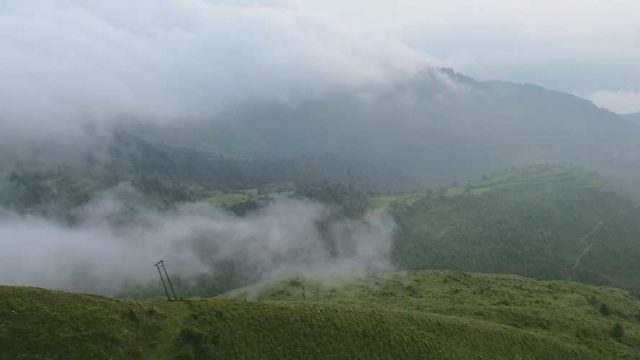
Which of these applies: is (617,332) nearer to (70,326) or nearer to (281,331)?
(281,331)

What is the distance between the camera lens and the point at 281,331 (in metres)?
96.4

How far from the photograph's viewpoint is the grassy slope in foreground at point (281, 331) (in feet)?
270

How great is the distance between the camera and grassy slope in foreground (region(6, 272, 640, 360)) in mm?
82188

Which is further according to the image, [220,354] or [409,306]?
[409,306]

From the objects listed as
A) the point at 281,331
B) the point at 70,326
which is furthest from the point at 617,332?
the point at 70,326

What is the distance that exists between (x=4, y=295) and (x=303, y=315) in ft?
151

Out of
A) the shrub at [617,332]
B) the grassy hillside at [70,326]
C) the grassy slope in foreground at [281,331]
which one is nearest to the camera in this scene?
the grassy hillside at [70,326]

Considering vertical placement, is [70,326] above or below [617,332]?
above

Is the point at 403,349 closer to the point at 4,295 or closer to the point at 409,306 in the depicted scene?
the point at 409,306

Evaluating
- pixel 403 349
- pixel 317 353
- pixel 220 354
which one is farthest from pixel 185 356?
pixel 403 349

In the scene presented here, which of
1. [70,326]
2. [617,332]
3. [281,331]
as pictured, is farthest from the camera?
[617,332]

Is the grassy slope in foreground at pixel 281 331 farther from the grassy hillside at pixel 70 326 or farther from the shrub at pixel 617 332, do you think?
the shrub at pixel 617 332

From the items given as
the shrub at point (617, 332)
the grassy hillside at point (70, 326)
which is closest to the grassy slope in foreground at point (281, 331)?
the grassy hillside at point (70, 326)

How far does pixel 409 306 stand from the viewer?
13850 centimetres
